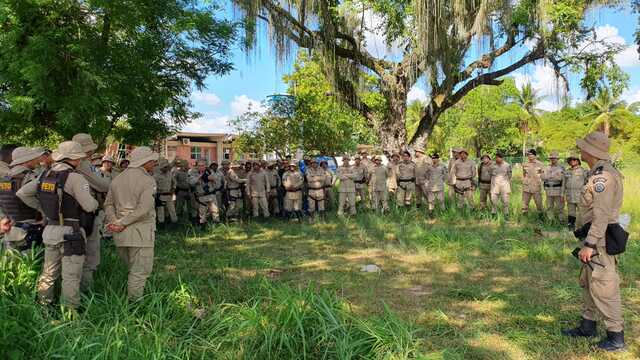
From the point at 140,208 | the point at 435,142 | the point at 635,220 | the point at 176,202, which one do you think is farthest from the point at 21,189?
the point at 435,142

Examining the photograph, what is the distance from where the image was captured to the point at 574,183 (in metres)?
9.04

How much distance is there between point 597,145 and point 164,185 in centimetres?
787

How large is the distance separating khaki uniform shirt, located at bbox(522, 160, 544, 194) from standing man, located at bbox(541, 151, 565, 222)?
19 cm

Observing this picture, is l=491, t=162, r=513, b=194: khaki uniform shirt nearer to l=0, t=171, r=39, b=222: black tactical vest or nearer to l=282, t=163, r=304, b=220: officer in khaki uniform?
l=282, t=163, r=304, b=220: officer in khaki uniform

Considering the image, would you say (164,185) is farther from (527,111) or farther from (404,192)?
(527,111)

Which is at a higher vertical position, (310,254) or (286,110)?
(286,110)

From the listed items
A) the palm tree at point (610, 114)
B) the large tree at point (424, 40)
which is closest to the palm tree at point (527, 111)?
the palm tree at point (610, 114)

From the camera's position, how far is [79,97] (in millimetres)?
5848

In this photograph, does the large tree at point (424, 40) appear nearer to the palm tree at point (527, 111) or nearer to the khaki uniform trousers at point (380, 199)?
the khaki uniform trousers at point (380, 199)

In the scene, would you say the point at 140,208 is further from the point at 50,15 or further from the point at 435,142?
the point at 435,142

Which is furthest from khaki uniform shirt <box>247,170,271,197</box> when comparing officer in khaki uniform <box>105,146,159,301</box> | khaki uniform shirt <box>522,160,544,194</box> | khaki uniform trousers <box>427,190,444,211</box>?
→ officer in khaki uniform <box>105,146,159,301</box>

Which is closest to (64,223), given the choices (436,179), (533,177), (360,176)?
(360,176)

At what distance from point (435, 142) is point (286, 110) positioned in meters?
21.9

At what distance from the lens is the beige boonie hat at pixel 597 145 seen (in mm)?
3777
